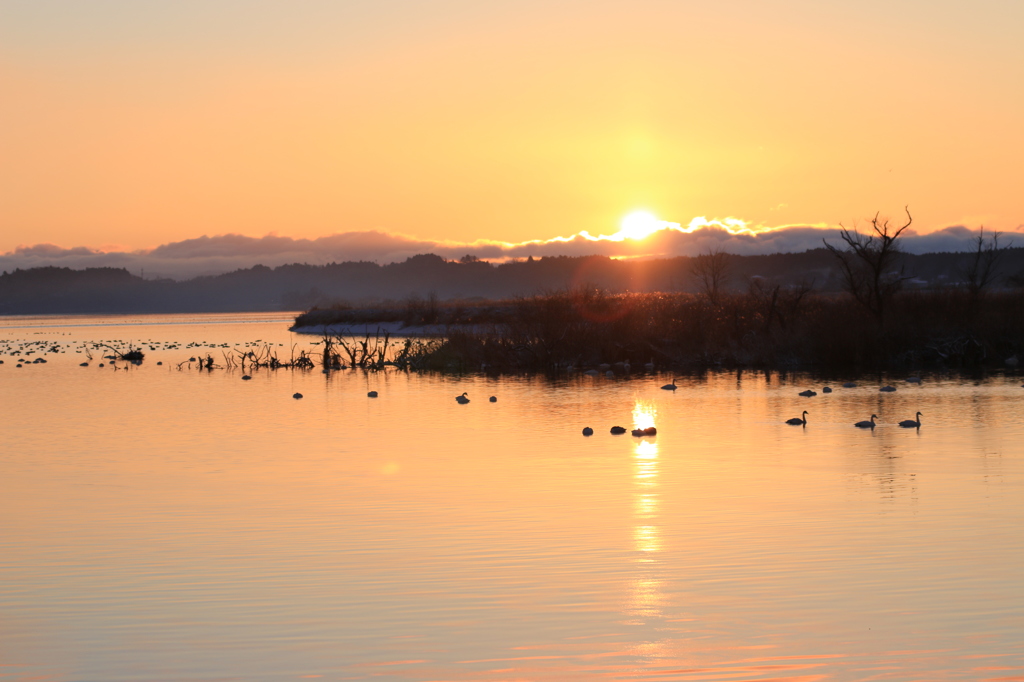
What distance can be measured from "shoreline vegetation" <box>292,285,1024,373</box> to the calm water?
21.9 metres

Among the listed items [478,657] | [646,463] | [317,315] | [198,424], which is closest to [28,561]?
[478,657]

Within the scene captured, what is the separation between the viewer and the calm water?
809 centimetres

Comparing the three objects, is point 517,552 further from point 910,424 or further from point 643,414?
point 643,414

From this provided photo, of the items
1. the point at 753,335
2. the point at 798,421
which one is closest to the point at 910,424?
the point at 798,421

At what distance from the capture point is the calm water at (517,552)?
26.6 ft

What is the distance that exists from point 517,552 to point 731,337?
40.3 metres

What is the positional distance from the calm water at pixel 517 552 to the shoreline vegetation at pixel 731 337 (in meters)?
21.9

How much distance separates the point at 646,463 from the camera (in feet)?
61.2

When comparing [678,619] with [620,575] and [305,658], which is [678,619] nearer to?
[620,575]

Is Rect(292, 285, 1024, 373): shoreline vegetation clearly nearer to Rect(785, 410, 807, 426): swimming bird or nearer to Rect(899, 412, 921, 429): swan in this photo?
Rect(785, 410, 807, 426): swimming bird

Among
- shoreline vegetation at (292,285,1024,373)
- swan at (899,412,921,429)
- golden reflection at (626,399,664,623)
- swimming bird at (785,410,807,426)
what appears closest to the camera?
golden reflection at (626,399,664,623)

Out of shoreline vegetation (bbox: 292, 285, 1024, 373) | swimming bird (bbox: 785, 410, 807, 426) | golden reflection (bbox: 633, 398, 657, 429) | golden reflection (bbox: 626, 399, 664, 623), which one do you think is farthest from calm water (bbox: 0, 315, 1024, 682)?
shoreline vegetation (bbox: 292, 285, 1024, 373)

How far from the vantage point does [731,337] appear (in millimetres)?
50375

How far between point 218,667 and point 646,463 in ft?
38.6
